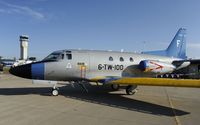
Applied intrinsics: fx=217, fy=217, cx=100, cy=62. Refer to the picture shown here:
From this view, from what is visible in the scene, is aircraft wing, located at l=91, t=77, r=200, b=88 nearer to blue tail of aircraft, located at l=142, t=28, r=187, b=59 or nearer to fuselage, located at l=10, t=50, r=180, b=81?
fuselage, located at l=10, t=50, r=180, b=81

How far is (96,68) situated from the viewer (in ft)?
48.9

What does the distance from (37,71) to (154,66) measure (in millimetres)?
8222

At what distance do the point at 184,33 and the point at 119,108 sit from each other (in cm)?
1470

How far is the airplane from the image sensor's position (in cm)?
1355

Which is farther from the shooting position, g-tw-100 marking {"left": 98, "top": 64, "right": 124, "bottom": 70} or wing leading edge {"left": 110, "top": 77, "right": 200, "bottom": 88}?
g-tw-100 marking {"left": 98, "top": 64, "right": 124, "bottom": 70}

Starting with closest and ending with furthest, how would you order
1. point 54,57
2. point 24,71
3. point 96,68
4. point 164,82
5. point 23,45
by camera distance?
1. point 164,82
2. point 24,71
3. point 54,57
4. point 96,68
5. point 23,45

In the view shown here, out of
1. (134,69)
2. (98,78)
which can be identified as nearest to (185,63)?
(134,69)

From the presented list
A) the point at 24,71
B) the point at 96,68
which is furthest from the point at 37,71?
the point at 96,68

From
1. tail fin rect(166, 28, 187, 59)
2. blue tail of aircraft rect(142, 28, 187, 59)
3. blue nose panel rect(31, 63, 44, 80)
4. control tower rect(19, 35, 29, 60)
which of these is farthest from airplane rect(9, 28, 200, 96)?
control tower rect(19, 35, 29, 60)

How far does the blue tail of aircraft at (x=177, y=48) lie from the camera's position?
20559 millimetres

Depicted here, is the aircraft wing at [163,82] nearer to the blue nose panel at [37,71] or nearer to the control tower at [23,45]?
the blue nose panel at [37,71]

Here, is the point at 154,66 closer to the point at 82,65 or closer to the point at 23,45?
the point at 82,65

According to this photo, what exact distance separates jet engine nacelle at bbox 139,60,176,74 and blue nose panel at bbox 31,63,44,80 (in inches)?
278

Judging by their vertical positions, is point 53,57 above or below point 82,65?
above
